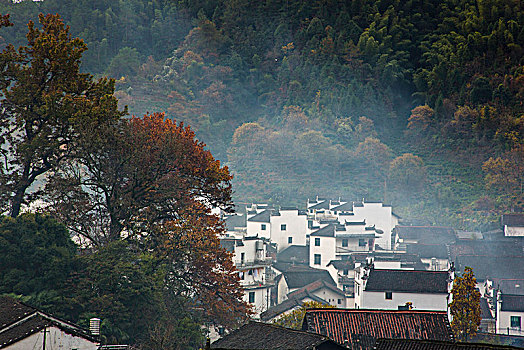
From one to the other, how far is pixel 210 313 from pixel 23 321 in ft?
28.5

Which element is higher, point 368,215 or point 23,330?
point 368,215

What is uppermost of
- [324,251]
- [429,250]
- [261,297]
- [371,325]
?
[429,250]

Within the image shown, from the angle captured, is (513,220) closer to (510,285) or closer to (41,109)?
(510,285)

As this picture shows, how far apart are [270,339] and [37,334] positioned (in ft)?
15.0

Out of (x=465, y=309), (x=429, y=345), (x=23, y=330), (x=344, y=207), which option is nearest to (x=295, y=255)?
(x=344, y=207)

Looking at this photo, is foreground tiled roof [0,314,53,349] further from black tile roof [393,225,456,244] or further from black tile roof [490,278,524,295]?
black tile roof [393,225,456,244]

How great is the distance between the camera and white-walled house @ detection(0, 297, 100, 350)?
12.6m

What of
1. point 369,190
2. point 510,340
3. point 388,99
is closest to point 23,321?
point 510,340

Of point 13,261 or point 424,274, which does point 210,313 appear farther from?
point 424,274

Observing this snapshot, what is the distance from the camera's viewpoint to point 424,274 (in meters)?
31.2

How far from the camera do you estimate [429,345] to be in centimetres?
1399

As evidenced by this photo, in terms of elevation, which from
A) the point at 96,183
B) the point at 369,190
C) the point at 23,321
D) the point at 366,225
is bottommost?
the point at 23,321

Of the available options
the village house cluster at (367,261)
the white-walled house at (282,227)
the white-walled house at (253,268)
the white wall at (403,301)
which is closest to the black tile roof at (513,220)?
the village house cluster at (367,261)

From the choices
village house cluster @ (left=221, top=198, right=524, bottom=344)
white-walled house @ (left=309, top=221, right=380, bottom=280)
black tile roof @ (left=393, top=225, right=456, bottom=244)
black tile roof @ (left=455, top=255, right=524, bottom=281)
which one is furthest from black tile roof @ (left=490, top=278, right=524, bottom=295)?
black tile roof @ (left=393, top=225, right=456, bottom=244)
